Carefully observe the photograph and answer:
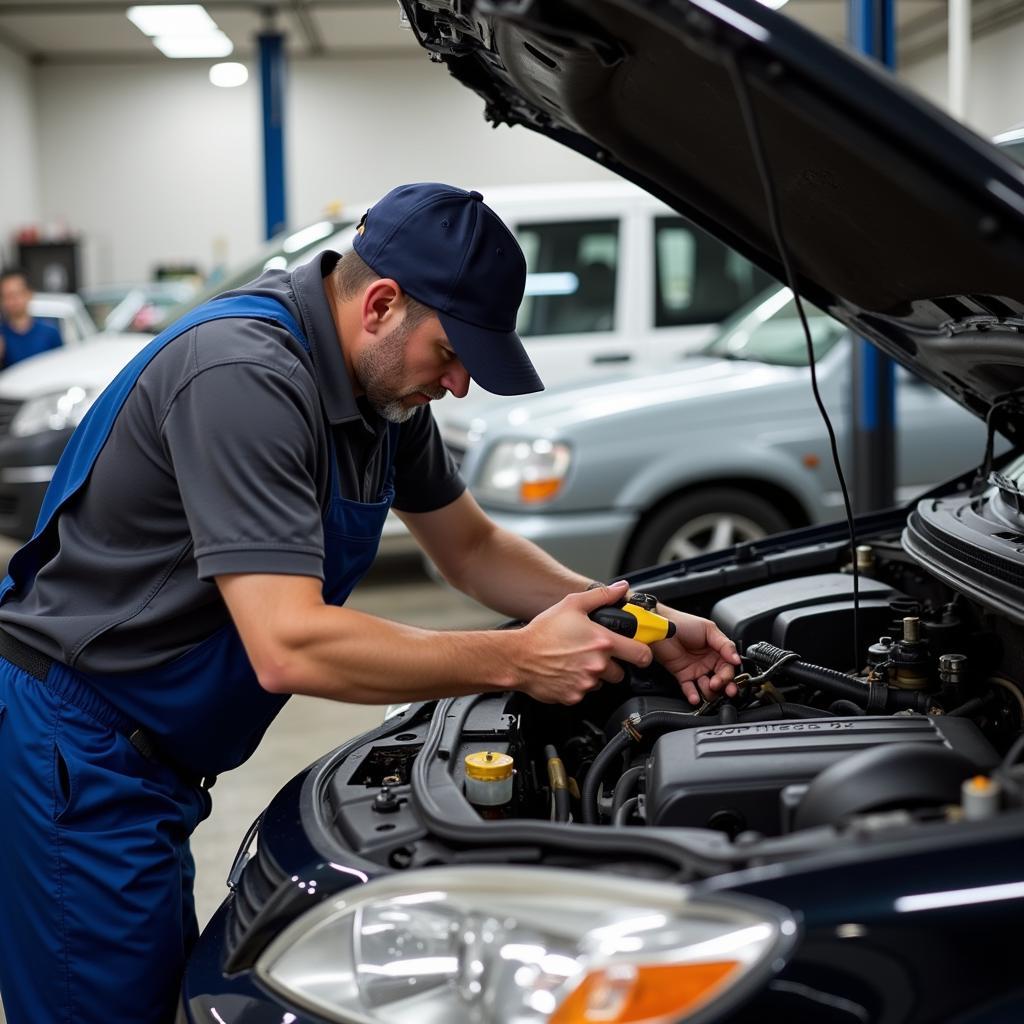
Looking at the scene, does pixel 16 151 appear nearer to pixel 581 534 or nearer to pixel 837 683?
pixel 581 534

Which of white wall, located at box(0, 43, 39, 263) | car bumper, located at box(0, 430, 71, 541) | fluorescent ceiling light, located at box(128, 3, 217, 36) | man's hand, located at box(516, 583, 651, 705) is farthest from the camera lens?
white wall, located at box(0, 43, 39, 263)

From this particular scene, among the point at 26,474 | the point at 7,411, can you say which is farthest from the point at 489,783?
the point at 7,411

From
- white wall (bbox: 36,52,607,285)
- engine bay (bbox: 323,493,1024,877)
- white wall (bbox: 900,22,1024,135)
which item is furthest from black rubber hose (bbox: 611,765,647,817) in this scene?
white wall (bbox: 36,52,607,285)

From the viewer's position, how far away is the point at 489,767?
1.47 meters

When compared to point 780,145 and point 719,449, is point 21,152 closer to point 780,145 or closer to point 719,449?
point 719,449

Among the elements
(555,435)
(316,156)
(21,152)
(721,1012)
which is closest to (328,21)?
(316,156)

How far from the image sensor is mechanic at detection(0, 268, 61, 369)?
7555 millimetres

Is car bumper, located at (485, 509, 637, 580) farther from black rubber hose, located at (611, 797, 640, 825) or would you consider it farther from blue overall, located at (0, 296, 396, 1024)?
black rubber hose, located at (611, 797, 640, 825)

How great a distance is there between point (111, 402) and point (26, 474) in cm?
385

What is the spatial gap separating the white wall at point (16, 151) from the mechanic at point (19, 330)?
890 centimetres

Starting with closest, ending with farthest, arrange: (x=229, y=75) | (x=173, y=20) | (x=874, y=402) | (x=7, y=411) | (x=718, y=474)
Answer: (x=718, y=474), (x=874, y=402), (x=7, y=411), (x=173, y=20), (x=229, y=75)

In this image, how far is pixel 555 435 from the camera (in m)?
4.36

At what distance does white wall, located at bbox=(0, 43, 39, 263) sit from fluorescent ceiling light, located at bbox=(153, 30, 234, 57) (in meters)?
1.91

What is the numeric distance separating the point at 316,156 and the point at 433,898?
17.3 metres
